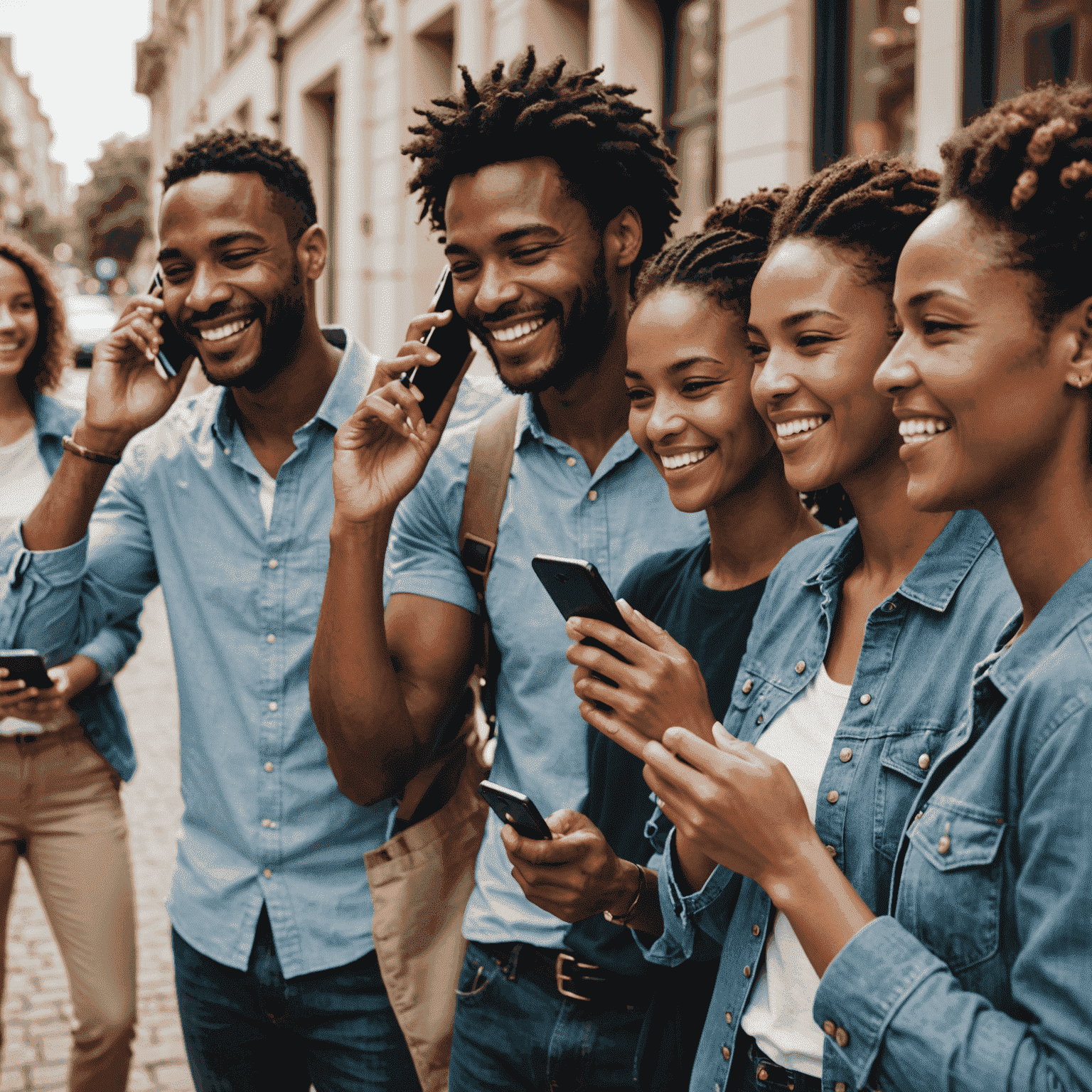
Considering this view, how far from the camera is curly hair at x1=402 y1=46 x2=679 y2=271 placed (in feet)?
7.74

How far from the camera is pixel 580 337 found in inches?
91.3

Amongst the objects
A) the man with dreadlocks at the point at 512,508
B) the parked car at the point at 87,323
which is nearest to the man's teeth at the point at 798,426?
the man with dreadlocks at the point at 512,508

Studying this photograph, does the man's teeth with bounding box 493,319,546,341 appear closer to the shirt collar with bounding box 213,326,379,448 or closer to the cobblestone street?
the shirt collar with bounding box 213,326,379,448

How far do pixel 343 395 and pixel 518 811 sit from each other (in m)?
1.24

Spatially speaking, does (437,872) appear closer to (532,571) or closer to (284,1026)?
(284,1026)

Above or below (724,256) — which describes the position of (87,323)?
above

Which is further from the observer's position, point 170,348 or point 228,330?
point 170,348

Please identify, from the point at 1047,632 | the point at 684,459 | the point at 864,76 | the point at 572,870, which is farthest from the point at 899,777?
the point at 864,76

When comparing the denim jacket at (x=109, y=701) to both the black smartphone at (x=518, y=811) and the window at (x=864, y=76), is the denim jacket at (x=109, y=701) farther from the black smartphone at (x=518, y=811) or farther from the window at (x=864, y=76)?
the window at (x=864, y=76)

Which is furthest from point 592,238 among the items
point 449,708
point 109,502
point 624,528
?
point 109,502

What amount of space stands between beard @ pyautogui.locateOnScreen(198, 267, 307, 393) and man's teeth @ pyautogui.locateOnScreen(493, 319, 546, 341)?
0.63 metres

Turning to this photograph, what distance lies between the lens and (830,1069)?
1.42m

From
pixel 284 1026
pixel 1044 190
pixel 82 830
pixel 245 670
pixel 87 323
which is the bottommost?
pixel 284 1026

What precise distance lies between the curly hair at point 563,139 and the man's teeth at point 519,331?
270 millimetres
